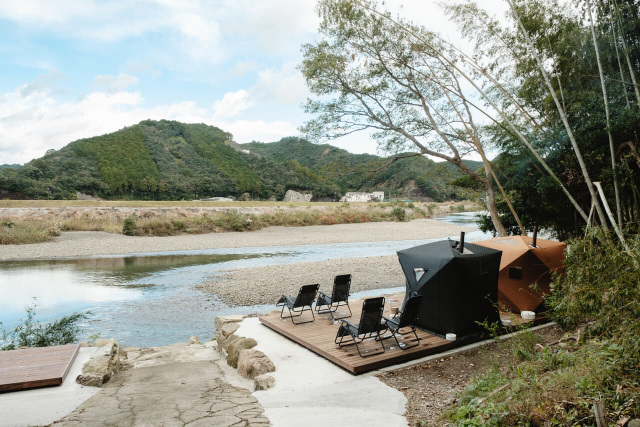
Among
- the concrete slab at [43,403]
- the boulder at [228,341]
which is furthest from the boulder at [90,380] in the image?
the boulder at [228,341]

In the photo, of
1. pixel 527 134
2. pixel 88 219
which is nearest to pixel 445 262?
pixel 527 134

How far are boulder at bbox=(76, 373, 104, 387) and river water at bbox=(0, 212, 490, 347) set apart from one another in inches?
135

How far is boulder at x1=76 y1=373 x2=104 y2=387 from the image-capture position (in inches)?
195

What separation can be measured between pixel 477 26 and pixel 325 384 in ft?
34.0

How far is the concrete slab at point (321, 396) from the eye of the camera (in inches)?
150

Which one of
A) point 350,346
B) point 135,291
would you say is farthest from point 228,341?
point 135,291

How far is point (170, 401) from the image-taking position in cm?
427

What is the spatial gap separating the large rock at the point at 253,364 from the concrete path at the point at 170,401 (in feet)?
1.05

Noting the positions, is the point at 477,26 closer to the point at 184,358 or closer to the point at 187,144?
the point at 184,358

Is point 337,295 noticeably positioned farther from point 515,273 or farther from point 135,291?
point 135,291

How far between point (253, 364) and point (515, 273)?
4.92 meters

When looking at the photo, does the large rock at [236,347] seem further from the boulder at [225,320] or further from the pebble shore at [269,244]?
the pebble shore at [269,244]

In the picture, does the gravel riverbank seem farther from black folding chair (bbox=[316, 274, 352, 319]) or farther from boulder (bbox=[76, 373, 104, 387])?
boulder (bbox=[76, 373, 104, 387])

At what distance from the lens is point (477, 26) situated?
1102 centimetres
